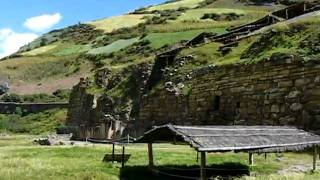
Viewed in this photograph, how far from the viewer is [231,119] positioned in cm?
2970

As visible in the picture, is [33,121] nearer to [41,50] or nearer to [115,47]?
[115,47]

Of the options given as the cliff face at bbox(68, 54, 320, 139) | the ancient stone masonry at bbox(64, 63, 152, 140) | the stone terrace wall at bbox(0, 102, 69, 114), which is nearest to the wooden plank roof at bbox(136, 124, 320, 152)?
the cliff face at bbox(68, 54, 320, 139)

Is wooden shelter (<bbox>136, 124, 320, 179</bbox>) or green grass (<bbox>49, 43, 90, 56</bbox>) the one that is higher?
green grass (<bbox>49, 43, 90, 56</bbox>)

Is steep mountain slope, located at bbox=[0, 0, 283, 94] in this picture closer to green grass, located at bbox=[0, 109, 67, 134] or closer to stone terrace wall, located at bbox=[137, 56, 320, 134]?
green grass, located at bbox=[0, 109, 67, 134]

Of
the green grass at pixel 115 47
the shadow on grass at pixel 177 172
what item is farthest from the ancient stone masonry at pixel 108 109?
the green grass at pixel 115 47

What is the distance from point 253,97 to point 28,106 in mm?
49147

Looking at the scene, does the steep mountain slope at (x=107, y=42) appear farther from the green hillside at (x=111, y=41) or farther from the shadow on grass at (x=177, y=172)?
the shadow on grass at (x=177, y=172)

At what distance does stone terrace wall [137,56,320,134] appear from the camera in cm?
2544

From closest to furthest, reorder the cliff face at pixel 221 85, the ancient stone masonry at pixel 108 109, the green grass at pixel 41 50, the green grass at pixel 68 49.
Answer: the cliff face at pixel 221 85, the ancient stone masonry at pixel 108 109, the green grass at pixel 68 49, the green grass at pixel 41 50

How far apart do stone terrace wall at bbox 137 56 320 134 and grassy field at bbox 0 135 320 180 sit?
282 centimetres

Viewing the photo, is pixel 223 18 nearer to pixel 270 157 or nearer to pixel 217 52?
pixel 217 52

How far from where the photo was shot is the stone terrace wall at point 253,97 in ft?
83.5

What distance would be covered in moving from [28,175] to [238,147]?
6605 mm

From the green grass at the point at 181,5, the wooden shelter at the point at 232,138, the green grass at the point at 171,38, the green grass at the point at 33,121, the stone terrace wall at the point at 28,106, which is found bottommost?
the wooden shelter at the point at 232,138
